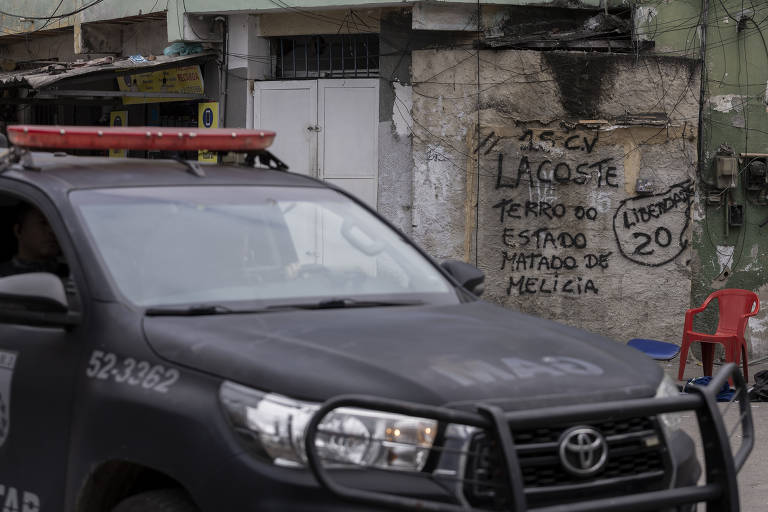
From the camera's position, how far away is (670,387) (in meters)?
3.57

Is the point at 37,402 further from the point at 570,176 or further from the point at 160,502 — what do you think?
the point at 570,176

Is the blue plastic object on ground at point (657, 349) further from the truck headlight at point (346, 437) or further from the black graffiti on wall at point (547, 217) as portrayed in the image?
the truck headlight at point (346, 437)

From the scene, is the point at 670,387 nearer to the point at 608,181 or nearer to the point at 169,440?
the point at 169,440

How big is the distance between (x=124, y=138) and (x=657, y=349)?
23.8 feet

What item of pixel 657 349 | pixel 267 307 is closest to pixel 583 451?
pixel 267 307

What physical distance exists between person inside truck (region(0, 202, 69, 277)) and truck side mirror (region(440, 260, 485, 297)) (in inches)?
58.8

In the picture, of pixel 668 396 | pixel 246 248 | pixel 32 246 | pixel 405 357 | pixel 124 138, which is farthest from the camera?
pixel 32 246

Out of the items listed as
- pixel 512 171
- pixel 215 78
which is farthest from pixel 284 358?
pixel 215 78

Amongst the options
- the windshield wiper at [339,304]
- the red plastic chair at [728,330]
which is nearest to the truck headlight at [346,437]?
the windshield wiper at [339,304]

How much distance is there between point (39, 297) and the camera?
3492mm

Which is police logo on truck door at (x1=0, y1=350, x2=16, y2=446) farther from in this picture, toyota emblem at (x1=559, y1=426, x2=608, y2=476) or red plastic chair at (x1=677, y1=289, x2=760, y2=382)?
red plastic chair at (x1=677, y1=289, x2=760, y2=382)

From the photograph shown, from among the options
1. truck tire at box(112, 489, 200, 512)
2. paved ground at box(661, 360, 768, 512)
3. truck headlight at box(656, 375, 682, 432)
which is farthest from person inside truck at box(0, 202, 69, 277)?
paved ground at box(661, 360, 768, 512)

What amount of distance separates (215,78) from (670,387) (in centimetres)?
1034

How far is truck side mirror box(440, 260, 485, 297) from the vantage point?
4444mm
